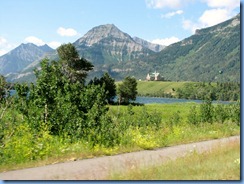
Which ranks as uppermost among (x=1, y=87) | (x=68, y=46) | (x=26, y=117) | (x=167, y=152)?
(x=68, y=46)

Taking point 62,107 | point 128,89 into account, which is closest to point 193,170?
point 62,107

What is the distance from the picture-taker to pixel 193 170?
8711mm

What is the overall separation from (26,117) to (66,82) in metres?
2.44

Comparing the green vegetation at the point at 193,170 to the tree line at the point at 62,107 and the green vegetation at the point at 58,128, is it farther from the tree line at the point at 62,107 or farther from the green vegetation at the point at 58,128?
the tree line at the point at 62,107

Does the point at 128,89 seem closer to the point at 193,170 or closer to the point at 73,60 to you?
the point at 73,60

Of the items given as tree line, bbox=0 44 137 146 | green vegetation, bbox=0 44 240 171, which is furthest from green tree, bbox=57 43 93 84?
green vegetation, bbox=0 44 240 171

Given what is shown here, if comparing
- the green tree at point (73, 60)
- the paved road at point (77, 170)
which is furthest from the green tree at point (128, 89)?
the paved road at point (77, 170)

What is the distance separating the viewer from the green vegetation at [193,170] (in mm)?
8023

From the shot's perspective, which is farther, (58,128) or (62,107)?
(62,107)

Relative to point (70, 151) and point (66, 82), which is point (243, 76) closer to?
point (70, 151)

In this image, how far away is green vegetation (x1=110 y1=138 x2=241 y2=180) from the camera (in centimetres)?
802

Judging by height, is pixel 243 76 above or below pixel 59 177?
above

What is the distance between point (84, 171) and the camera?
30.1ft

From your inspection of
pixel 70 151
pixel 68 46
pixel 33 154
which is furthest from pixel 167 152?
pixel 68 46
